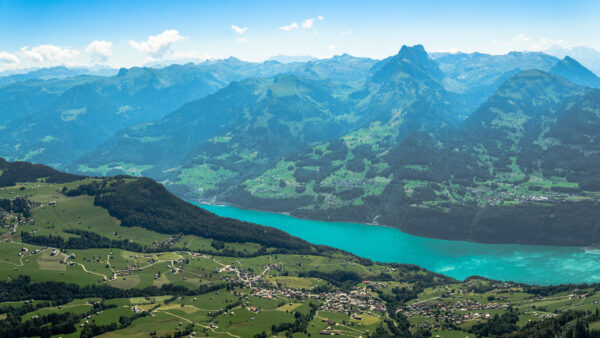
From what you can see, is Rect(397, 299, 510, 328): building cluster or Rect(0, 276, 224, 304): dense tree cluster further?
Rect(0, 276, 224, 304): dense tree cluster

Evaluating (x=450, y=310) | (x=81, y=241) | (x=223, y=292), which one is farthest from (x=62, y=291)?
(x=450, y=310)

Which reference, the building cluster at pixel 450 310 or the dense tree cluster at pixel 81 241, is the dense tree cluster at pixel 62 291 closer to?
the dense tree cluster at pixel 81 241

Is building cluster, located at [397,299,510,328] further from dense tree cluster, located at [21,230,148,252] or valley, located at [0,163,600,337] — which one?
dense tree cluster, located at [21,230,148,252]

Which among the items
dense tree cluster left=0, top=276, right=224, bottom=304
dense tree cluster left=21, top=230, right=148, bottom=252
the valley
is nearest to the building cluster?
the valley

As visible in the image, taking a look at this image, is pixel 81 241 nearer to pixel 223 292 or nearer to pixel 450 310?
pixel 223 292

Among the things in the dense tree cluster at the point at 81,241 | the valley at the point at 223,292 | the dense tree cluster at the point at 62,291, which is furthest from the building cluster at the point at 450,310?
the dense tree cluster at the point at 81,241

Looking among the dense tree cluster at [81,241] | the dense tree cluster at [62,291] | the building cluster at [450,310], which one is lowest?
the building cluster at [450,310]

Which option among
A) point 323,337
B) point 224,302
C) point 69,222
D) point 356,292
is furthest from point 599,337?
point 69,222

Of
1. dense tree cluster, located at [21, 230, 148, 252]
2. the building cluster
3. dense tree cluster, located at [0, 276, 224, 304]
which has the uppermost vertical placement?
dense tree cluster, located at [21, 230, 148, 252]

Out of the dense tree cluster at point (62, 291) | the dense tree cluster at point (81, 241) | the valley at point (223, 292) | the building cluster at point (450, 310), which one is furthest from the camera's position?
the dense tree cluster at point (81, 241)

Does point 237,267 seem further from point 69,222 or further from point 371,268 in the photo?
point 69,222

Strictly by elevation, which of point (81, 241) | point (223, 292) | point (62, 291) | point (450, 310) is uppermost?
point (81, 241)
